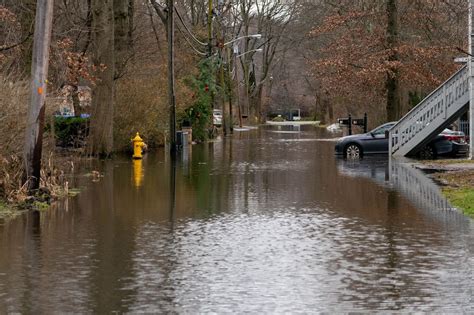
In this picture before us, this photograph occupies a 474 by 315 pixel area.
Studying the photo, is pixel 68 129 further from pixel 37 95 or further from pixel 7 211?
pixel 7 211

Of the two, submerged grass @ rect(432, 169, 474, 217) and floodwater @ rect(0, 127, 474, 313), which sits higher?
submerged grass @ rect(432, 169, 474, 217)

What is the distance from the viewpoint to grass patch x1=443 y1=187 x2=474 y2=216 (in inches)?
676

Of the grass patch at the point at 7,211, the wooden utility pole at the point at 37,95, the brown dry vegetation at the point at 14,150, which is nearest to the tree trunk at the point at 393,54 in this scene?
the brown dry vegetation at the point at 14,150

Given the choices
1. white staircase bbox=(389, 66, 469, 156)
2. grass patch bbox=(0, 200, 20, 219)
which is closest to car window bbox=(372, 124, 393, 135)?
white staircase bbox=(389, 66, 469, 156)

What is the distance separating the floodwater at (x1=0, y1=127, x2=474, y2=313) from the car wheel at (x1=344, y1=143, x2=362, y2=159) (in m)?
13.8

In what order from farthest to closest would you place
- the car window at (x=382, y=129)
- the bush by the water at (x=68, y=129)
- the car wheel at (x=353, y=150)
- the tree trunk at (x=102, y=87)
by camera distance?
the bush by the water at (x=68, y=129) → the car window at (x=382, y=129) → the car wheel at (x=353, y=150) → the tree trunk at (x=102, y=87)

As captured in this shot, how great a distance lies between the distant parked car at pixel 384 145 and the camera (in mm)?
36406

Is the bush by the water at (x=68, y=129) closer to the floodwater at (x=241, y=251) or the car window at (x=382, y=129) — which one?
the car window at (x=382, y=129)

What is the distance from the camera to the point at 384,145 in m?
37.2

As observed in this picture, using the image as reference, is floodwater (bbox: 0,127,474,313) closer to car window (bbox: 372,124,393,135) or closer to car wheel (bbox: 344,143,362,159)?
car wheel (bbox: 344,143,362,159)

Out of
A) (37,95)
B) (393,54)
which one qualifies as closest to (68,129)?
(393,54)

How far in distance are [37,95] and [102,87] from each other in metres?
16.8

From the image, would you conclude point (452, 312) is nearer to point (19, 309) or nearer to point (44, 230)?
point (19, 309)

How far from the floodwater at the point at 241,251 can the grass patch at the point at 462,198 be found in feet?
0.87
